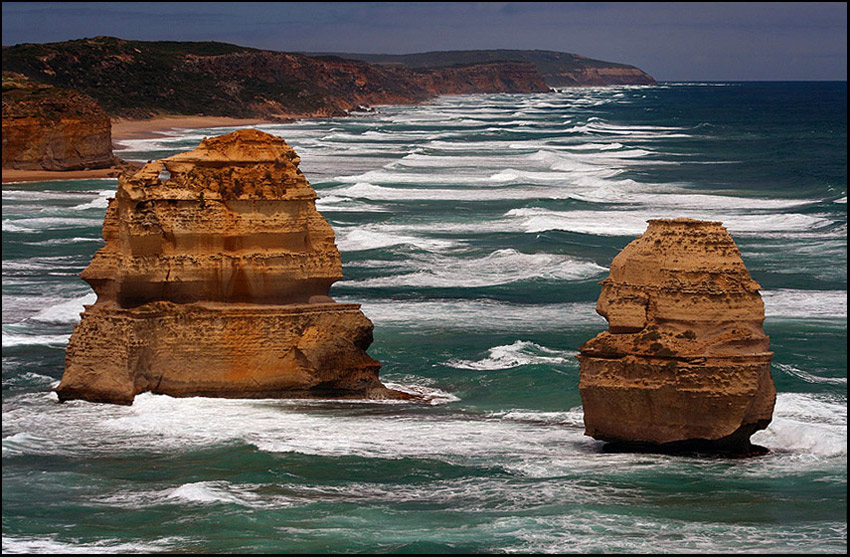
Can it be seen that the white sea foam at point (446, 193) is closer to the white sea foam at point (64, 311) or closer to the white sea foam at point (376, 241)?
the white sea foam at point (376, 241)

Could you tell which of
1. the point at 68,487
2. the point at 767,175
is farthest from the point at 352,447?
the point at 767,175

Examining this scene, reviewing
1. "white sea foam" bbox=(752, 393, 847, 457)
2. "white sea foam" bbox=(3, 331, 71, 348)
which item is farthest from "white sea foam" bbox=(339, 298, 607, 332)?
"white sea foam" bbox=(752, 393, 847, 457)

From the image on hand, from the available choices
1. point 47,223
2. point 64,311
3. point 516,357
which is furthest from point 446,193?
point 516,357

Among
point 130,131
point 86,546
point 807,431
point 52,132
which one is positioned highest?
point 52,132

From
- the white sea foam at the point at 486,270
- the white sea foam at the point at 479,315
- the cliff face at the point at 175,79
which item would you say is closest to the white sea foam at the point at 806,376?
the white sea foam at the point at 479,315

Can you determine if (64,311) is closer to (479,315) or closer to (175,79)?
(479,315)

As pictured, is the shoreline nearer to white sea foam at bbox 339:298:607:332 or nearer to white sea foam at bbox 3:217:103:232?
white sea foam at bbox 3:217:103:232

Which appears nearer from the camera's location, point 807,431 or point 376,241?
point 807,431
